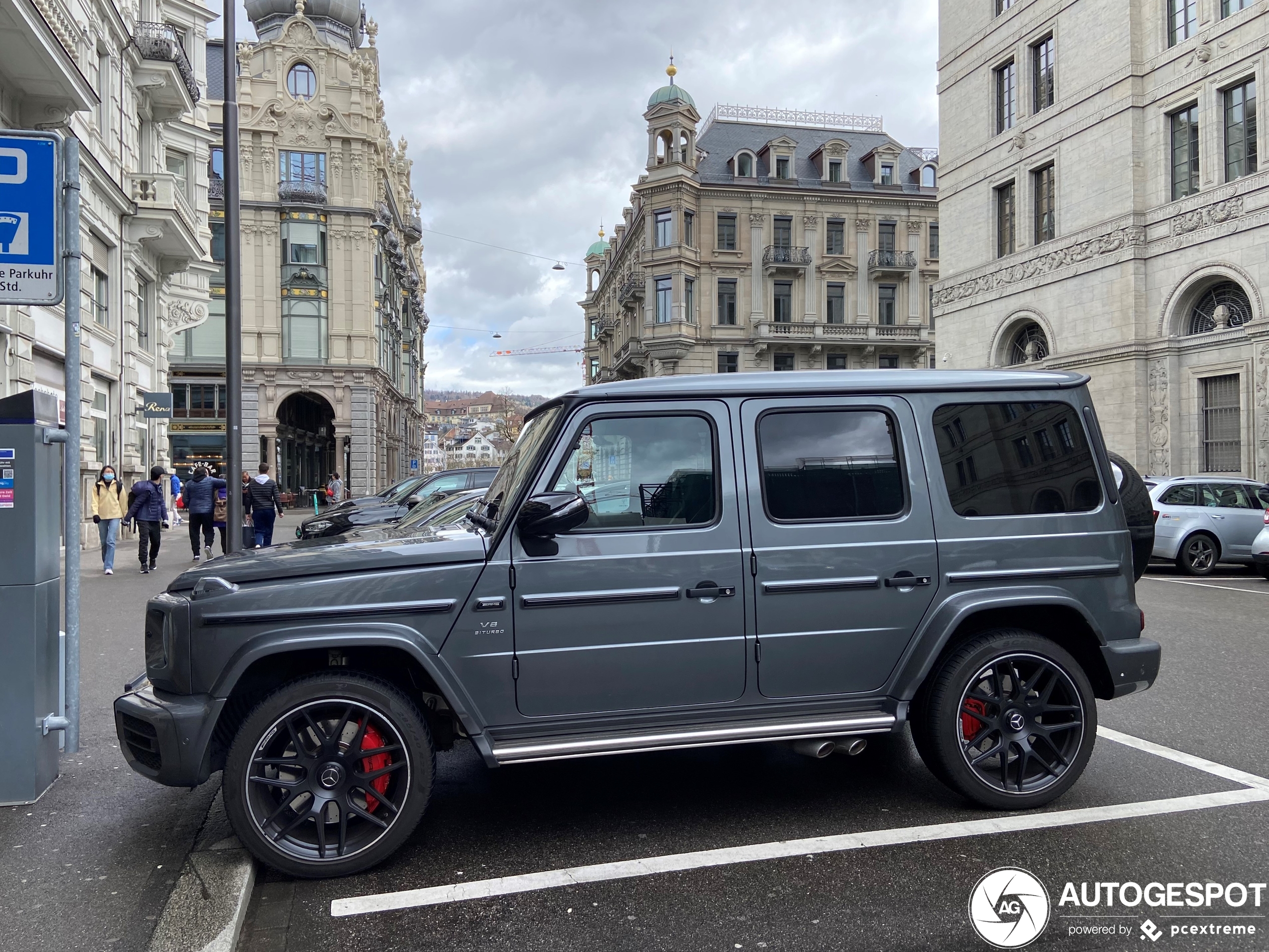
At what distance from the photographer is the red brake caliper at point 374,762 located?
Result: 3.62 metres

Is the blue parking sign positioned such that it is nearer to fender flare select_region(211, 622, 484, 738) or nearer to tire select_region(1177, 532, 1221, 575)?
fender flare select_region(211, 622, 484, 738)

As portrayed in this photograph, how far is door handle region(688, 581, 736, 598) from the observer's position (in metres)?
3.87

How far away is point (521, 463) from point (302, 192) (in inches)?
1718

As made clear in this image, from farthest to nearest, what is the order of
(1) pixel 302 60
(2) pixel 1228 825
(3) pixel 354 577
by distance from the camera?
1. (1) pixel 302 60
2. (2) pixel 1228 825
3. (3) pixel 354 577

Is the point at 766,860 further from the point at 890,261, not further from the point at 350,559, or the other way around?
the point at 890,261

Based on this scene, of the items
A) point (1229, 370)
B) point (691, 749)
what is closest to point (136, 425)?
point (691, 749)

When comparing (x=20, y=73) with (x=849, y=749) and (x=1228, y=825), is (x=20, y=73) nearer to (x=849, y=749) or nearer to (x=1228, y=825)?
(x=849, y=749)

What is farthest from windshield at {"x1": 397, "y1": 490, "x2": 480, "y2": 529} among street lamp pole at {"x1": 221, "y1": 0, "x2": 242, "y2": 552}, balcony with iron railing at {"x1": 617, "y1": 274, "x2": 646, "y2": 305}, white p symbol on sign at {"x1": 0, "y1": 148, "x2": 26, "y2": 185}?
balcony with iron railing at {"x1": 617, "y1": 274, "x2": 646, "y2": 305}

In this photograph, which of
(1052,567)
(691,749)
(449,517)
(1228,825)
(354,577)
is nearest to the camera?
(354,577)

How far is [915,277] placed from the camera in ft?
176

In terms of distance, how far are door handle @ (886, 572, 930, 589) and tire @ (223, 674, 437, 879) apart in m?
2.12

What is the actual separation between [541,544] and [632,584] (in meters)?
0.42

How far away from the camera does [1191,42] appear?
23672mm

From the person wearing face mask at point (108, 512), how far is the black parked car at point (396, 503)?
284cm
